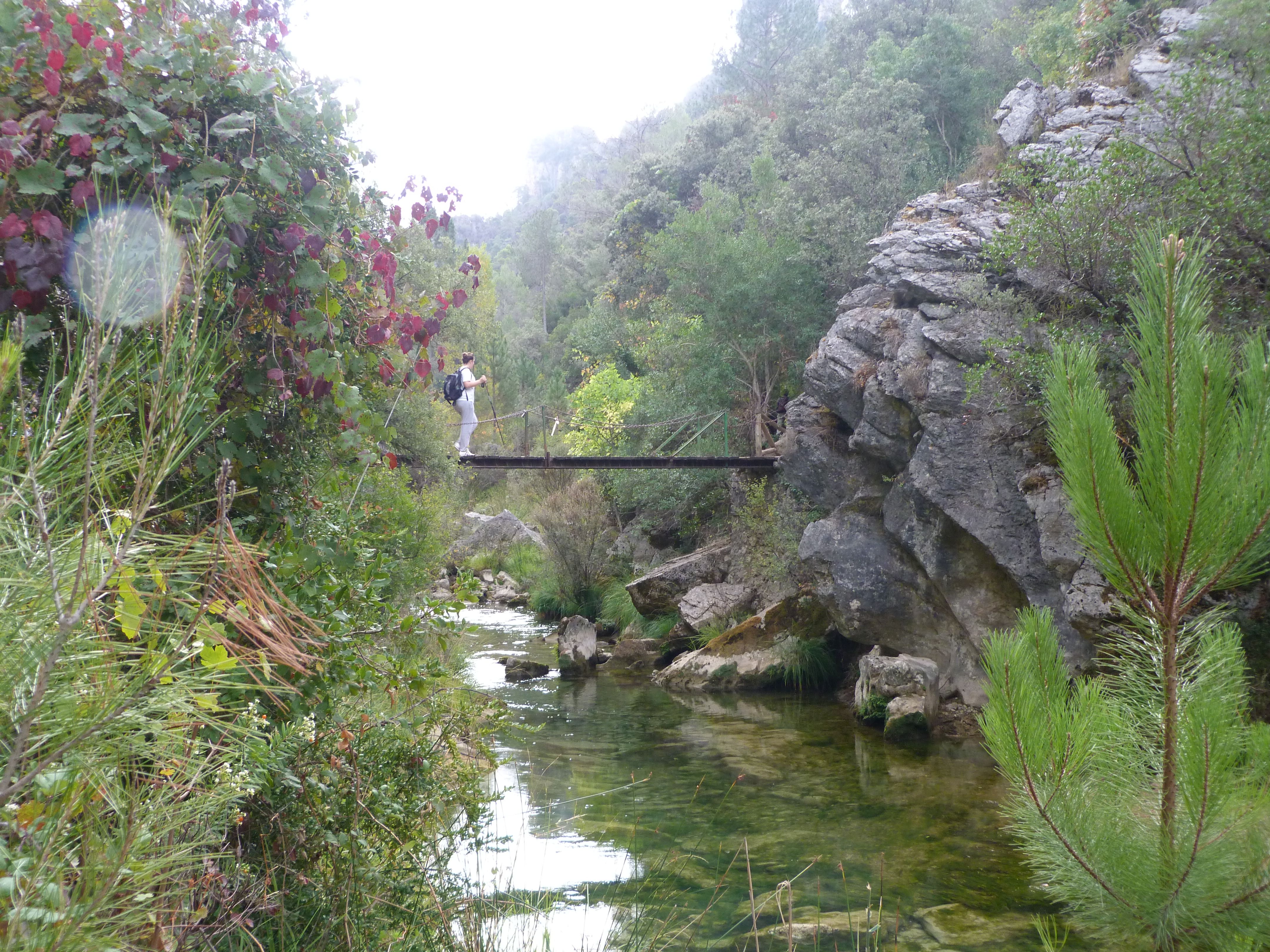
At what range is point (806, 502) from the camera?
12.1 meters

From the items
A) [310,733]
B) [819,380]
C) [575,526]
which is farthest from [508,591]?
[310,733]

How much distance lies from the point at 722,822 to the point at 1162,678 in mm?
4477

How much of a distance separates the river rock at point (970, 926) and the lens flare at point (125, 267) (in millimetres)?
4427

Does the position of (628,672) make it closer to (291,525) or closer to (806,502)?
(806,502)

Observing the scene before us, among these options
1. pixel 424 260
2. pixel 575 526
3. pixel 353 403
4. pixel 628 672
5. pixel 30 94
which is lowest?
pixel 628 672

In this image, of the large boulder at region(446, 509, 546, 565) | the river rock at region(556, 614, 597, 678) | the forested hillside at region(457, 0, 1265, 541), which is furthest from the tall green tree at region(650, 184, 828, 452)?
the large boulder at region(446, 509, 546, 565)

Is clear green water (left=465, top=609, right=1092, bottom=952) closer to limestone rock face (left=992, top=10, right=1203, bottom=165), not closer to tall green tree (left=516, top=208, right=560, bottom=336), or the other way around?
limestone rock face (left=992, top=10, right=1203, bottom=165)

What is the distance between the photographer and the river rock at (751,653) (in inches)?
420

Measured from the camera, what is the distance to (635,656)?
12.3 m

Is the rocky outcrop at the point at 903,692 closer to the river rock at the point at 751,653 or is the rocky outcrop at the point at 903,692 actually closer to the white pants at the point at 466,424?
the river rock at the point at 751,653

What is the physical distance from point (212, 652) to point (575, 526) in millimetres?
13656

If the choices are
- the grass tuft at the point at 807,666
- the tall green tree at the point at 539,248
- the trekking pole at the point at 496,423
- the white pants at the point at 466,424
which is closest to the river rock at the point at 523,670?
the white pants at the point at 466,424

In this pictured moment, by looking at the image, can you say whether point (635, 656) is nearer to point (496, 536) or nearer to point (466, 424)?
point (466, 424)

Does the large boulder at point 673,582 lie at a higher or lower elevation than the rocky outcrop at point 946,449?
lower
